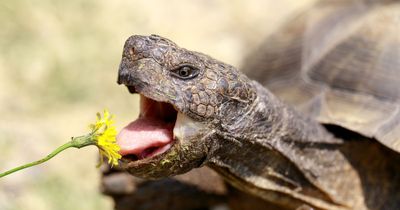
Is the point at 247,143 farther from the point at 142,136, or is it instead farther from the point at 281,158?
the point at 142,136

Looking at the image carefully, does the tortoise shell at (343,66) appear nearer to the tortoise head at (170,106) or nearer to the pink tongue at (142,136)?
the tortoise head at (170,106)

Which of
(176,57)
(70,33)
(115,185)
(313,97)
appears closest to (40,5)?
(70,33)

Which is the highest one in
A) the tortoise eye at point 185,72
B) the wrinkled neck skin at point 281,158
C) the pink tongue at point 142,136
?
the tortoise eye at point 185,72

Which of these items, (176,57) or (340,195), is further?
(340,195)

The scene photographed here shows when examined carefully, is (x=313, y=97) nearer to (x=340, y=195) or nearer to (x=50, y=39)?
(x=340, y=195)

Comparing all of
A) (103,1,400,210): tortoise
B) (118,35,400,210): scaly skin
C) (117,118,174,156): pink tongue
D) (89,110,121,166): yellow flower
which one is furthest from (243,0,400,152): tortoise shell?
(89,110,121,166): yellow flower

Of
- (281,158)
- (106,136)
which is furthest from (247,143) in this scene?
(106,136)

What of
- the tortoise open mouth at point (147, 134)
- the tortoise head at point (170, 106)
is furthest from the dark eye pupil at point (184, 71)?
the tortoise open mouth at point (147, 134)
